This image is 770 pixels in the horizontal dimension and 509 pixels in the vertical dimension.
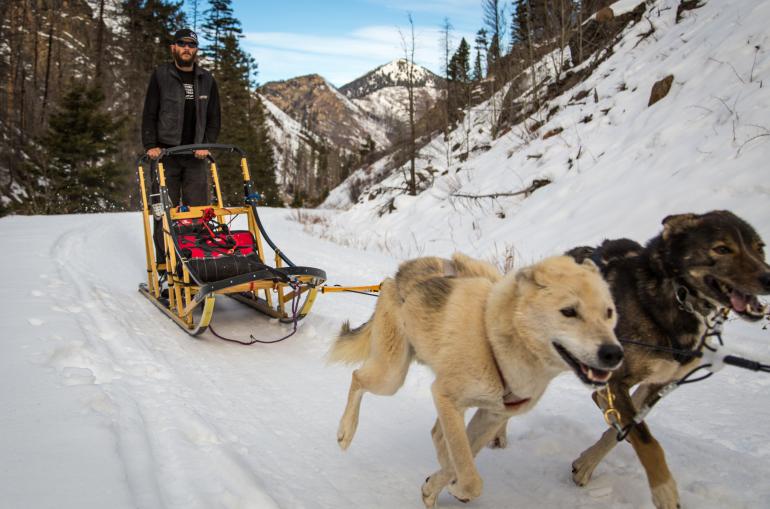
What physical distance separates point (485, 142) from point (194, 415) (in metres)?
18.1

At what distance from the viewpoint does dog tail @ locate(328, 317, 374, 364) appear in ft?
11.3

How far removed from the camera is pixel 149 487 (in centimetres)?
220

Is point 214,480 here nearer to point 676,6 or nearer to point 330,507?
point 330,507

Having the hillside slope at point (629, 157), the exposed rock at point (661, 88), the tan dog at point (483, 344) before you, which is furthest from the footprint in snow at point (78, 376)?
the exposed rock at point (661, 88)

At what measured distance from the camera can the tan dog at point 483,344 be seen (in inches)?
83.6

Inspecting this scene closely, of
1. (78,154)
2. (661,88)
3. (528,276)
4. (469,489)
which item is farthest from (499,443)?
(78,154)

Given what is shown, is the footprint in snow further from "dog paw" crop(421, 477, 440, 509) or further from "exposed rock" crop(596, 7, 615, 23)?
"exposed rock" crop(596, 7, 615, 23)

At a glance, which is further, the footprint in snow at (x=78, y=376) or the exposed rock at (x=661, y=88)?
the exposed rock at (x=661, y=88)

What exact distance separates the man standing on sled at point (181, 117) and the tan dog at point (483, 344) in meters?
4.20

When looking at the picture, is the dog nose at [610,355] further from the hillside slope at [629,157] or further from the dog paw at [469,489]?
the hillside slope at [629,157]

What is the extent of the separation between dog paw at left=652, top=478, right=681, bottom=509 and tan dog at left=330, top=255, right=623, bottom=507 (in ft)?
2.23

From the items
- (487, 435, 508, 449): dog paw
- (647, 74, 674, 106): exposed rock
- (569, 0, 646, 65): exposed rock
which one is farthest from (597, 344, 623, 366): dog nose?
(569, 0, 646, 65): exposed rock

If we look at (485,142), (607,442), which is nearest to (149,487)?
(607,442)

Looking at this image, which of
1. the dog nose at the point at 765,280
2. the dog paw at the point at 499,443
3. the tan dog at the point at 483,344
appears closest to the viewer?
the tan dog at the point at 483,344
